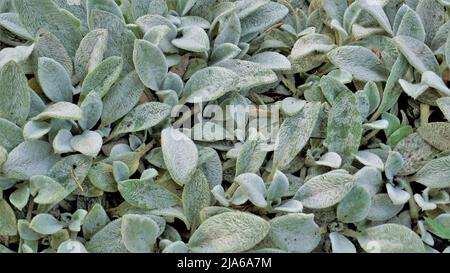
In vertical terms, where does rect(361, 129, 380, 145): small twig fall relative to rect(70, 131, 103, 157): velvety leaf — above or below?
below

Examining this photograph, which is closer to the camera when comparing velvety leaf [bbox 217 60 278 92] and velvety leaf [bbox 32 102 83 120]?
velvety leaf [bbox 32 102 83 120]

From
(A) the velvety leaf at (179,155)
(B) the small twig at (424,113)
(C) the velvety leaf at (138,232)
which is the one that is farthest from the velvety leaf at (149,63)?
(B) the small twig at (424,113)

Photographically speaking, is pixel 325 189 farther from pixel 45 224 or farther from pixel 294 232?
pixel 45 224

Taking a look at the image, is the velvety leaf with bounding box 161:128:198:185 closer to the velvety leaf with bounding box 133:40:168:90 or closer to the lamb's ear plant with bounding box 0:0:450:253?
the lamb's ear plant with bounding box 0:0:450:253

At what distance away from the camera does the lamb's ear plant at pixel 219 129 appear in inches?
50.4

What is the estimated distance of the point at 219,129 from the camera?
1401 mm

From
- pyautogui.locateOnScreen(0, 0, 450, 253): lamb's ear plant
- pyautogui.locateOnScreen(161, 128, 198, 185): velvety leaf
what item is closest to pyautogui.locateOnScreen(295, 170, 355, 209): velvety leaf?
pyautogui.locateOnScreen(0, 0, 450, 253): lamb's ear plant

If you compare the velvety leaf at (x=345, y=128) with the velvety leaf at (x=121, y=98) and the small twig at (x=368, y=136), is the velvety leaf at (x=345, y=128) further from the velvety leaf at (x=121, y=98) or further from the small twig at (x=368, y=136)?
the velvety leaf at (x=121, y=98)

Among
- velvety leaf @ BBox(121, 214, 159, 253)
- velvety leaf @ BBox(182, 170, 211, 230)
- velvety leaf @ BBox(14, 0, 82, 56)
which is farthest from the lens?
velvety leaf @ BBox(14, 0, 82, 56)

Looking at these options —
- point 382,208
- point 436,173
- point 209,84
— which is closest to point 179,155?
point 209,84

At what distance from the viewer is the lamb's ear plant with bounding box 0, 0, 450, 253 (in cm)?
128

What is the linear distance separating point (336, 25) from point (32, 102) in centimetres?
73

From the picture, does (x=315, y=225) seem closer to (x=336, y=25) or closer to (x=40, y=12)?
(x=336, y=25)

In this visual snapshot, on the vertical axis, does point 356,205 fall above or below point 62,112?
below
